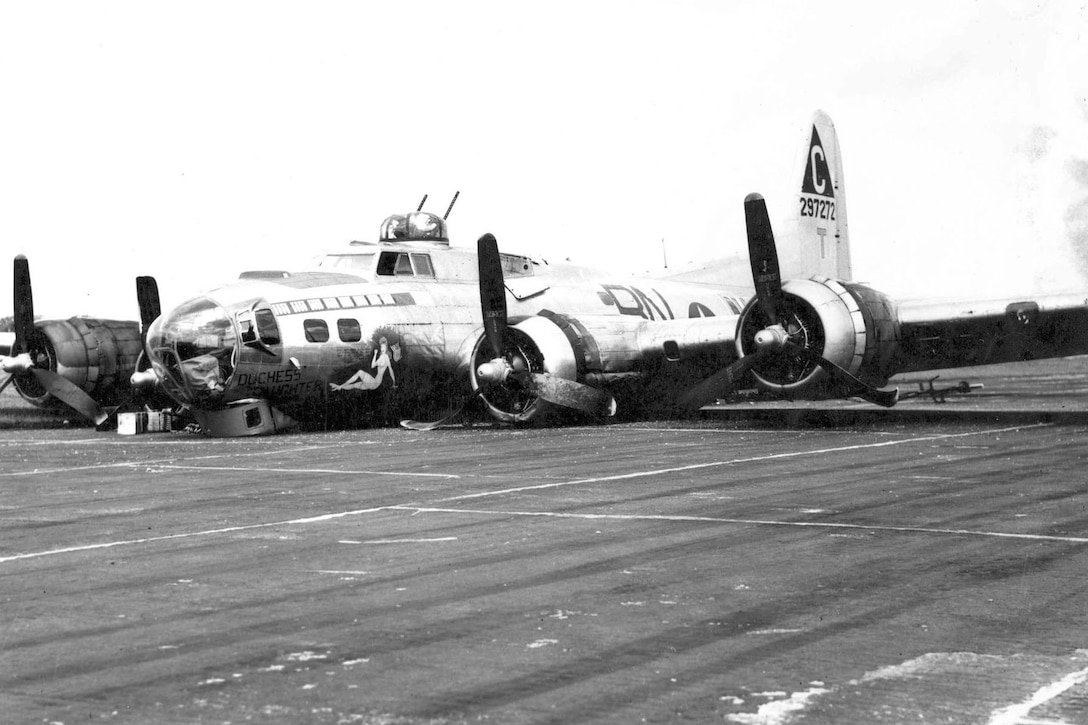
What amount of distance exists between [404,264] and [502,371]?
12.3 ft

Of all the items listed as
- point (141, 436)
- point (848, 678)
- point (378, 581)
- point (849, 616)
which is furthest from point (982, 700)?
point (141, 436)

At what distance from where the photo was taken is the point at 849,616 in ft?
22.1

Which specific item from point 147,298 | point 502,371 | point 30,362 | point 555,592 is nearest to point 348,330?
point 502,371

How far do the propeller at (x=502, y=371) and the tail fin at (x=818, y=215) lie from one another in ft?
25.3

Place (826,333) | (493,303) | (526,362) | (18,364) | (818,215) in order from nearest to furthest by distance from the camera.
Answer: (826,333) → (493,303) → (526,362) → (18,364) → (818,215)

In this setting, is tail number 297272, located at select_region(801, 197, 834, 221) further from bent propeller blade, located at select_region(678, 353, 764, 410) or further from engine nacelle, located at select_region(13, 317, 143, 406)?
engine nacelle, located at select_region(13, 317, 143, 406)

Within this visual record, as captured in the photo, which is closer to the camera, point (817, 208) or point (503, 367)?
point (503, 367)

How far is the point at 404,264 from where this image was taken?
1008 inches

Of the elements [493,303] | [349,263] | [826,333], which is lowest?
[826,333]

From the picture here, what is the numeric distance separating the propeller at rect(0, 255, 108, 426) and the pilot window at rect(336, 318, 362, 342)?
700 centimetres

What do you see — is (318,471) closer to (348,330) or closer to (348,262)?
(348,330)

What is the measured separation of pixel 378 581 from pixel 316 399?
51.3 ft

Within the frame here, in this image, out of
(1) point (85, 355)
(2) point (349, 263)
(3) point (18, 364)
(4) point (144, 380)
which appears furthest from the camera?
(1) point (85, 355)

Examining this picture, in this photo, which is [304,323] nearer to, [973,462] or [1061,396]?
[973,462]
